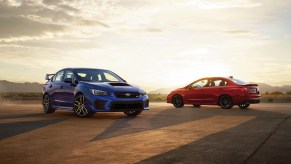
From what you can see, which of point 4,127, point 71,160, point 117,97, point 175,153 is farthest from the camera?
point 117,97

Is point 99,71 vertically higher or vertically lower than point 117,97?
higher

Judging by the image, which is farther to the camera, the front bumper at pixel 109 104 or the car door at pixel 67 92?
the car door at pixel 67 92

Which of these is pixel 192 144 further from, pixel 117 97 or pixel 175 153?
pixel 117 97

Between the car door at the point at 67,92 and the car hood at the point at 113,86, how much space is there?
0.78 m

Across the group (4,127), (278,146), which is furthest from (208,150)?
(4,127)

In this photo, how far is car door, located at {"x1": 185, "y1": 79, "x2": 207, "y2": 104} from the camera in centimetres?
2017

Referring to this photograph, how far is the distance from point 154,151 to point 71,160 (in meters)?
1.40

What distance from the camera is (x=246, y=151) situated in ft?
21.3

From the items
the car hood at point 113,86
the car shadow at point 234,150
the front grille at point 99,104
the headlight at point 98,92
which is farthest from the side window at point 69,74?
the car shadow at point 234,150

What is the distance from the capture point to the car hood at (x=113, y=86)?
13.2 meters

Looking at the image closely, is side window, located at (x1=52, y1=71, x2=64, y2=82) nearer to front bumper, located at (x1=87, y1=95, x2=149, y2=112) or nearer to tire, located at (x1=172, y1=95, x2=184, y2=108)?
front bumper, located at (x1=87, y1=95, x2=149, y2=112)

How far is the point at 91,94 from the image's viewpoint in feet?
43.1

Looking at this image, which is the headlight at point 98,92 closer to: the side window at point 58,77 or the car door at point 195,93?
the side window at point 58,77

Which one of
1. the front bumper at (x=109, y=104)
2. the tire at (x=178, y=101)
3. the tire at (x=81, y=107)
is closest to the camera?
the front bumper at (x=109, y=104)
